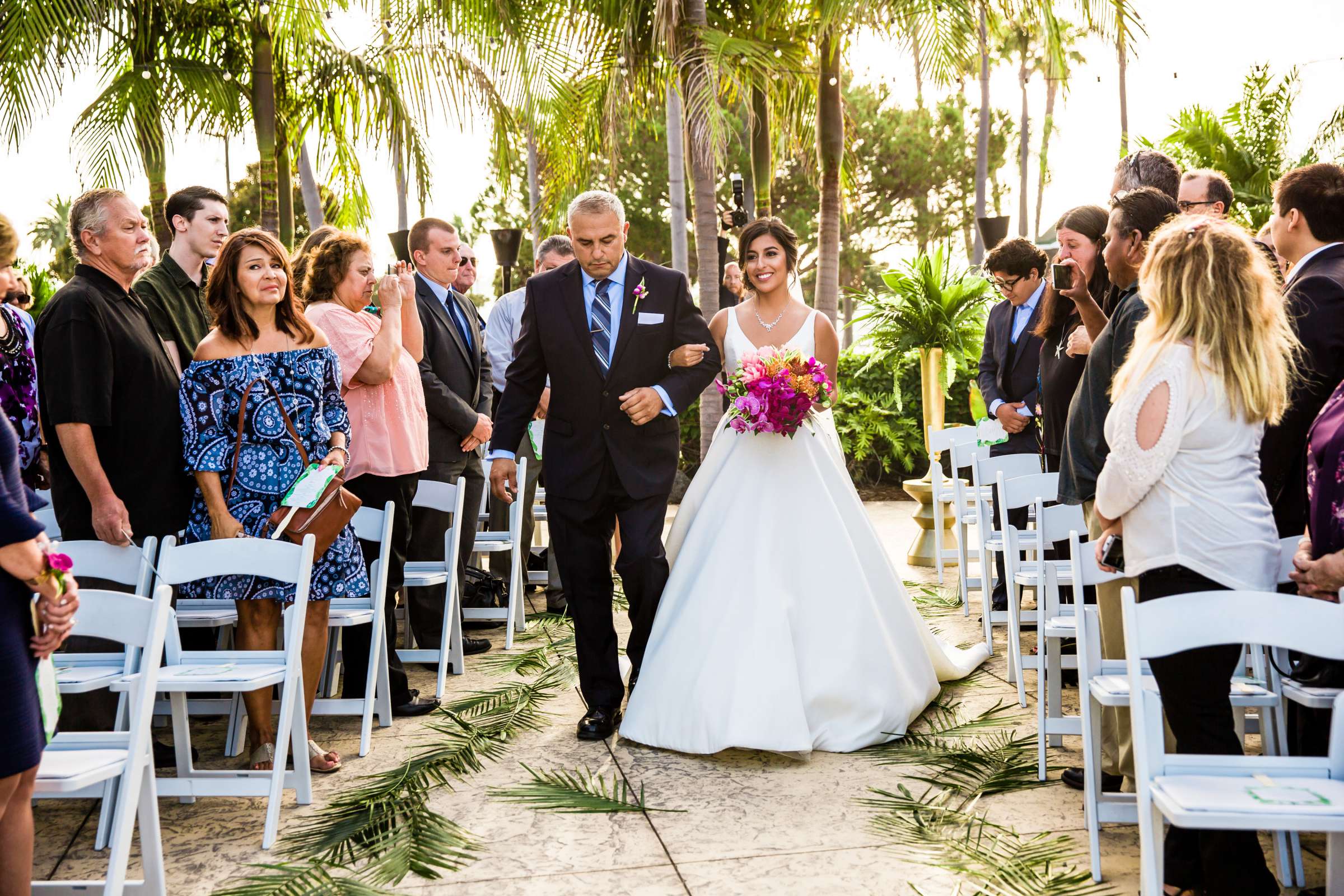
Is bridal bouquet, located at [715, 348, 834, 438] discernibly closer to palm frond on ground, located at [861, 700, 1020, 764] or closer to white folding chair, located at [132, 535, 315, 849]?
palm frond on ground, located at [861, 700, 1020, 764]

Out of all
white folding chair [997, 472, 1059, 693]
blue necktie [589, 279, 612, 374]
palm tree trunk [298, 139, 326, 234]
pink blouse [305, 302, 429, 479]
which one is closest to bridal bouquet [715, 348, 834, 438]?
blue necktie [589, 279, 612, 374]

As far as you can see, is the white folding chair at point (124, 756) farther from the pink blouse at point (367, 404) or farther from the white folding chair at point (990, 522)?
the white folding chair at point (990, 522)

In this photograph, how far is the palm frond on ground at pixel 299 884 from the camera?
321cm

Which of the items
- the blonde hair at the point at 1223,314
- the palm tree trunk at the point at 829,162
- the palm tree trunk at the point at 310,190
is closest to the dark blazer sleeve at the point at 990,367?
the palm tree trunk at the point at 829,162

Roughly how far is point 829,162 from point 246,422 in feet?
26.5

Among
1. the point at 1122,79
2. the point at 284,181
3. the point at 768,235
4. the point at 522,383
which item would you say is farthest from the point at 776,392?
the point at 1122,79

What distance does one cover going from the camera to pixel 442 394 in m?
5.89

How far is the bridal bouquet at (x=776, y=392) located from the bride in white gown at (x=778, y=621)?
172 millimetres

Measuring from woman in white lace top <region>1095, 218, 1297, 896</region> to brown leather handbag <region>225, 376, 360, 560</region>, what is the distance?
2702 millimetres

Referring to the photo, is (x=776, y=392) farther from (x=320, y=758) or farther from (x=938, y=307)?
(x=938, y=307)

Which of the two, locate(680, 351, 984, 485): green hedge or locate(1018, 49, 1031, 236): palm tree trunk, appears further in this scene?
locate(1018, 49, 1031, 236): palm tree trunk

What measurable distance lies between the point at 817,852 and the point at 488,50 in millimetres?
9929

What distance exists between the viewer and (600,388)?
4.80 metres

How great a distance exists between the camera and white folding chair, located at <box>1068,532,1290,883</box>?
10.5ft
